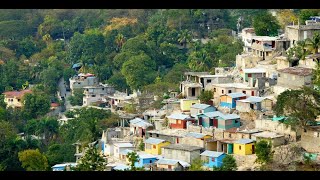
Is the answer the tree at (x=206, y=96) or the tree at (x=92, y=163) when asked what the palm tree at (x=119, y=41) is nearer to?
the tree at (x=206, y=96)

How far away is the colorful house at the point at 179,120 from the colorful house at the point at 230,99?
580 mm

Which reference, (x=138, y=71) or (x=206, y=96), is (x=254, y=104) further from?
(x=138, y=71)

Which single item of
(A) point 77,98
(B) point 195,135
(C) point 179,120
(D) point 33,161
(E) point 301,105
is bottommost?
(D) point 33,161

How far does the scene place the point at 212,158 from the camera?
31.4 ft

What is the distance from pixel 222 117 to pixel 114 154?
1682 millimetres

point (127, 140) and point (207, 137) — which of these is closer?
point (207, 137)

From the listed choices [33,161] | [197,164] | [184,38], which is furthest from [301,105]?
[184,38]

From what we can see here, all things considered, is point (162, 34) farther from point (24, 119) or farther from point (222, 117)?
point (222, 117)

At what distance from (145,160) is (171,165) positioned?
55 cm

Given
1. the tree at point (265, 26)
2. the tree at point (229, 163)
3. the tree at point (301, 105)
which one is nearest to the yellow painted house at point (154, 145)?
the tree at point (229, 163)

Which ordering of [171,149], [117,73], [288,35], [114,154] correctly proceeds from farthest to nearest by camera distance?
[117,73] < [288,35] < [114,154] < [171,149]

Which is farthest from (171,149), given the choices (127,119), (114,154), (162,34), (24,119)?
(162,34)

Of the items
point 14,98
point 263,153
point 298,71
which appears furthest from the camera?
point 14,98

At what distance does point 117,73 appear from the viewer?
64.1 ft
